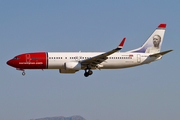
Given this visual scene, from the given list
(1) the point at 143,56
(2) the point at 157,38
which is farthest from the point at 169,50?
(2) the point at 157,38

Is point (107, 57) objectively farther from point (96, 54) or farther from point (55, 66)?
point (55, 66)

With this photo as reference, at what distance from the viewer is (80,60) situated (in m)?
57.4

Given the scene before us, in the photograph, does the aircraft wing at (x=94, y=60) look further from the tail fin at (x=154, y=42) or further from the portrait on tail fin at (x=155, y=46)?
the portrait on tail fin at (x=155, y=46)

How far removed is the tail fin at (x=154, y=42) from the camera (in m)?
63.2

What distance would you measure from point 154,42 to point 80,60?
55.8ft

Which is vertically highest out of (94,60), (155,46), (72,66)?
(155,46)

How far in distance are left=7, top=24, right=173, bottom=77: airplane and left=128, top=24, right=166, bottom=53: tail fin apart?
6.97ft

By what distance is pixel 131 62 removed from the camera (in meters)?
59.2

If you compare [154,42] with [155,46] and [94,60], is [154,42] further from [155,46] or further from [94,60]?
[94,60]

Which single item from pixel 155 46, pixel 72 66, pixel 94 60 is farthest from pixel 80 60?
pixel 155 46

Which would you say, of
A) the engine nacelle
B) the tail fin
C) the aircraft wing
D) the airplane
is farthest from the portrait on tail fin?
the engine nacelle

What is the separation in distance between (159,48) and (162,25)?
5241mm

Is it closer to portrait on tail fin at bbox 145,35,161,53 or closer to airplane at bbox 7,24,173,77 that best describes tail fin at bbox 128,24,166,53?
portrait on tail fin at bbox 145,35,161,53

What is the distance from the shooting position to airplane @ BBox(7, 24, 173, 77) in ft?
184
